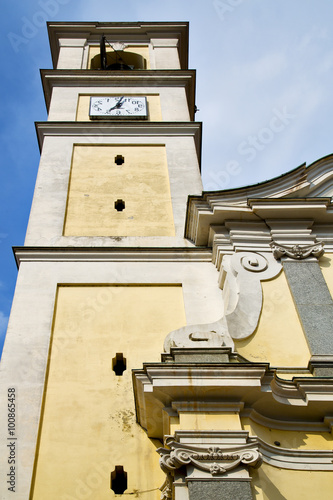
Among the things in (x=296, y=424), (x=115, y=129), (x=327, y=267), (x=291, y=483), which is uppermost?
(x=115, y=129)

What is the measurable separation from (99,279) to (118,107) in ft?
26.2

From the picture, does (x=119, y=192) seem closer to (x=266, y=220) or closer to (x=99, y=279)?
(x=99, y=279)

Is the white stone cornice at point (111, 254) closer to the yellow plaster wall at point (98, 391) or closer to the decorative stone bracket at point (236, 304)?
the yellow plaster wall at point (98, 391)

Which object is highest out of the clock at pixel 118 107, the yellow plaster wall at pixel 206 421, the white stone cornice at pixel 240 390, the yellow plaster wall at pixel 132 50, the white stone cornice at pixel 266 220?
the yellow plaster wall at pixel 132 50

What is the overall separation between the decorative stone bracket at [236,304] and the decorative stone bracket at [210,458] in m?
1.69

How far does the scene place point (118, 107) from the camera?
19.0m

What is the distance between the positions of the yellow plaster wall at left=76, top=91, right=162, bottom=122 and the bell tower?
0.03 meters

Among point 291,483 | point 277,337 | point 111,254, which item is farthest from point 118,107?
point 291,483

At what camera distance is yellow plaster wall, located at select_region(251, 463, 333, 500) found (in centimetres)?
780

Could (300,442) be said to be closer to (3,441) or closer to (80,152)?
(3,441)

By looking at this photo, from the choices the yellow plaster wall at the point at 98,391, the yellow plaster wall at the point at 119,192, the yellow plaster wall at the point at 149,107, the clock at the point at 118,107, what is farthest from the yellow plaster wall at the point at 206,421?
the yellow plaster wall at the point at 149,107

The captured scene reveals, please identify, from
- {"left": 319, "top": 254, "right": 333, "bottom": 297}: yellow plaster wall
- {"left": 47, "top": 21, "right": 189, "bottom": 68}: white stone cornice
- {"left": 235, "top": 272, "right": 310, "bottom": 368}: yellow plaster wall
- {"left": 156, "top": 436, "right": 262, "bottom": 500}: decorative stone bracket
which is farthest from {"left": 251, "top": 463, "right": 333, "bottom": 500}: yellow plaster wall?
{"left": 47, "top": 21, "right": 189, "bottom": 68}: white stone cornice

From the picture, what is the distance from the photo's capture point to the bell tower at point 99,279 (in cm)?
929

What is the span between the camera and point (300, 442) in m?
8.61
